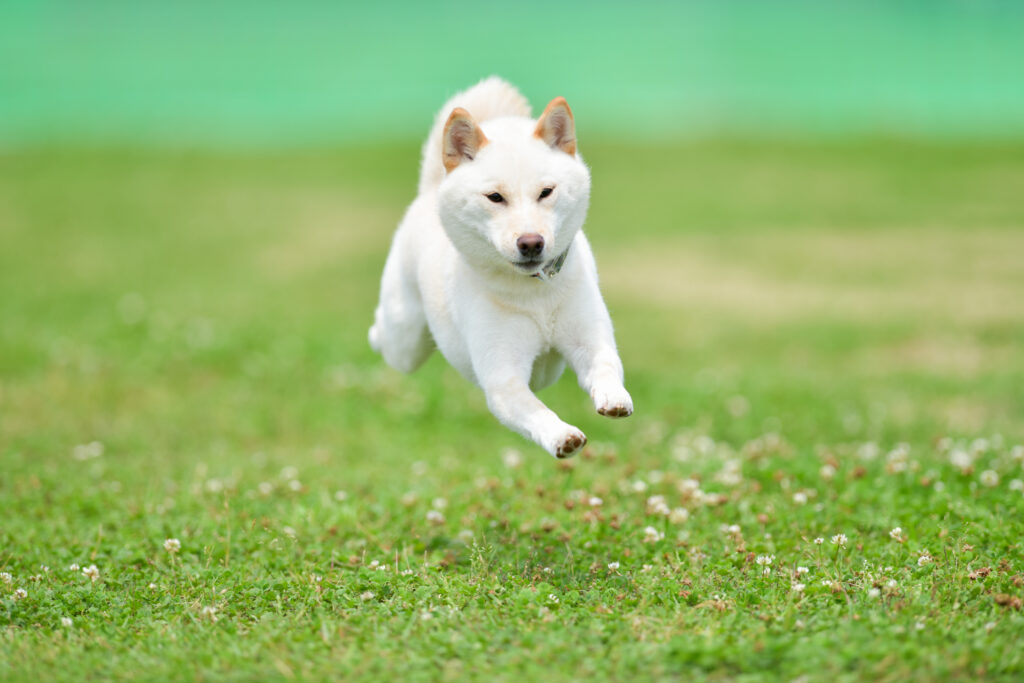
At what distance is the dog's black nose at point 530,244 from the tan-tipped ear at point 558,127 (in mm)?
635

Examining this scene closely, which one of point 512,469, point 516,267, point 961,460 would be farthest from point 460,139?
point 961,460

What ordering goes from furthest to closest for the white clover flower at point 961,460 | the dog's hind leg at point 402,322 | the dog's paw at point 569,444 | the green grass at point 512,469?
the white clover flower at point 961,460
the dog's hind leg at point 402,322
the green grass at point 512,469
the dog's paw at point 569,444

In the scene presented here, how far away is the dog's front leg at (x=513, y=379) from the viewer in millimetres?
4902

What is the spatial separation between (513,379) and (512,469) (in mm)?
2633

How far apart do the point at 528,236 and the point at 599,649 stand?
1.79m

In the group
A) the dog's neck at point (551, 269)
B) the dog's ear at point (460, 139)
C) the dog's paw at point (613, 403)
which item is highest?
the dog's ear at point (460, 139)

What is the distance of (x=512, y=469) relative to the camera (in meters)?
7.66

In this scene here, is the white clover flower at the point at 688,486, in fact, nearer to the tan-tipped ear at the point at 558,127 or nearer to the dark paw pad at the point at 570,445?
the dark paw pad at the point at 570,445

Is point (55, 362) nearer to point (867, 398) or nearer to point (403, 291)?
point (403, 291)

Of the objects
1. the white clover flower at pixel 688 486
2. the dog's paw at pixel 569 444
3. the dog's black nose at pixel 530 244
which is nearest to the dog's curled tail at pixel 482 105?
the dog's black nose at pixel 530 244

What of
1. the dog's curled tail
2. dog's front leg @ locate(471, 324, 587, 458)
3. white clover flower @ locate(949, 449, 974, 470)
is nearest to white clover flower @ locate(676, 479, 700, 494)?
white clover flower @ locate(949, 449, 974, 470)

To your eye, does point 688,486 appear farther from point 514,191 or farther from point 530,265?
point 514,191

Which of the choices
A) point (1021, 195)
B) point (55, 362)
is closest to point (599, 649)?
point (55, 362)

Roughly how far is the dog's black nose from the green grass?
1.65 m
